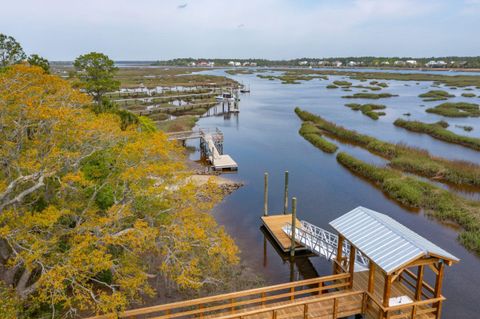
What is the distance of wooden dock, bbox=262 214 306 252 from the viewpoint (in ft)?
65.6

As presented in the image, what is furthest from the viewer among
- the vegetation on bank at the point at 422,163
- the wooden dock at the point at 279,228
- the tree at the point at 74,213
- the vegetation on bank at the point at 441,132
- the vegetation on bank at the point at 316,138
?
the vegetation on bank at the point at 316,138

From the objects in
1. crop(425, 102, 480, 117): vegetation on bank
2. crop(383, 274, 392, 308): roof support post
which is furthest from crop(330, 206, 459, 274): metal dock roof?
crop(425, 102, 480, 117): vegetation on bank

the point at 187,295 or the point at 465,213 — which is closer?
the point at 187,295

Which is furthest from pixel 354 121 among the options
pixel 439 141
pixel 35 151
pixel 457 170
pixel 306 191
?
pixel 35 151

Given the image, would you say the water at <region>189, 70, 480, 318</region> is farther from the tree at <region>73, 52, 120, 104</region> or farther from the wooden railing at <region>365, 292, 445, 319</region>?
the tree at <region>73, 52, 120, 104</region>

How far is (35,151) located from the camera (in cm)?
1171

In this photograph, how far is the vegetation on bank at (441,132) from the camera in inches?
1577

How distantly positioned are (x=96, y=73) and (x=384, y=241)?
31043 mm

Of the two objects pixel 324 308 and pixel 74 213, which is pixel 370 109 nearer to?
pixel 324 308

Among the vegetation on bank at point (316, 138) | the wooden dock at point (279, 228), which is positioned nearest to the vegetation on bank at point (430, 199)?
the vegetation on bank at point (316, 138)

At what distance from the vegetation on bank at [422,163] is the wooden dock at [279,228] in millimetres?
15344

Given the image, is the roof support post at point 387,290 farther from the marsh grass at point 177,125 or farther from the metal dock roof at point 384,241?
the marsh grass at point 177,125

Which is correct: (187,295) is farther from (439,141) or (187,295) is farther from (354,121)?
(354,121)

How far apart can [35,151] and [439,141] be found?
143 feet
